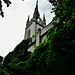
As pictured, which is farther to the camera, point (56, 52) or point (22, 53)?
point (22, 53)

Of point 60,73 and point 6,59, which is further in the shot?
point 6,59

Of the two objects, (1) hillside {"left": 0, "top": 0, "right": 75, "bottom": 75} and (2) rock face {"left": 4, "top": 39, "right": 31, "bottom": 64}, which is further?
(2) rock face {"left": 4, "top": 39, "right": 31, "bottom": 64}

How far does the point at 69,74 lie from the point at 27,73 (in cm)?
41

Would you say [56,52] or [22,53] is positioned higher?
[22,53]

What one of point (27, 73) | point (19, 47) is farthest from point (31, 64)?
point (27, 73)

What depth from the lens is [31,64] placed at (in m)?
8.34

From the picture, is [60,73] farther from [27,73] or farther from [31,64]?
[31,64]

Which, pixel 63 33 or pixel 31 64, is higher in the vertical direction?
pixel 63 33

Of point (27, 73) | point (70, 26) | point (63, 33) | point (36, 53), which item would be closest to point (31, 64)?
point (36, 53)

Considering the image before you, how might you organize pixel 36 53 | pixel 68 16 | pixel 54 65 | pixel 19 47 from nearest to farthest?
pixel 54 65 → pixel 68 16 → pixel 36 53 → pixel 19 47

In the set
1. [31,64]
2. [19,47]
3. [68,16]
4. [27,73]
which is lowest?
[31,64]

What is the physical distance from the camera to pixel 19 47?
48.1 feet

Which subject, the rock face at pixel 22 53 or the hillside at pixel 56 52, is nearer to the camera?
the hillside at pixel 56 52

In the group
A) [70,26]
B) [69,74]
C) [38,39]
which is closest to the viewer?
[69,74]
